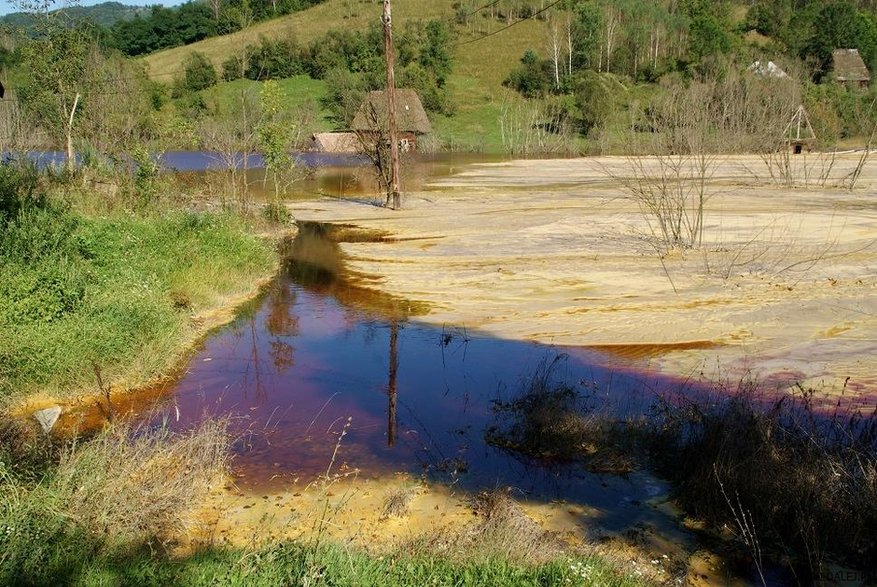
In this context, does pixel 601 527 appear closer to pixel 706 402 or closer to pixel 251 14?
pixel 706 402

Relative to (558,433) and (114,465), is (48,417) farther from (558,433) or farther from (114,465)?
(558,433)

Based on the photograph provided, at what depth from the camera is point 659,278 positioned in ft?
55.9

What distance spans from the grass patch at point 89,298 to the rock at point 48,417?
873 mm

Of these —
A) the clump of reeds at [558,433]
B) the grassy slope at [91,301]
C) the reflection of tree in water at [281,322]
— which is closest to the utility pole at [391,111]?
the reflection of tree in water at [281,322]

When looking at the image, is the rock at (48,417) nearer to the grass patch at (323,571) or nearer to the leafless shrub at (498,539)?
the grass patch at (323,571)

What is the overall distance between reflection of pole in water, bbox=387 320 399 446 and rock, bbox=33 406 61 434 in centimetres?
388

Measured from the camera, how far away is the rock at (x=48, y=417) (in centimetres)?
888

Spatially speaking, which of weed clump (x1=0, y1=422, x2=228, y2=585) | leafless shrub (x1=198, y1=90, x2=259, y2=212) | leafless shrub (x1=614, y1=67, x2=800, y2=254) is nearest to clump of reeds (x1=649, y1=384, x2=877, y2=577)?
weed clump (x1=0, y1=422, x2=228, y2=585)

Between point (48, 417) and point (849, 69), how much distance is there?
291ft

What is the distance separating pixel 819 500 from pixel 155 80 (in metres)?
93.4

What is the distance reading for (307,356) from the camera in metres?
13.1

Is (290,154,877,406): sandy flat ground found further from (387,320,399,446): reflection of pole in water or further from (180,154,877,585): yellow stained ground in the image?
(387,320,399,446): reflection of pole in water

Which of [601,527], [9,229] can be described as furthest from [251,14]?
[601,527]

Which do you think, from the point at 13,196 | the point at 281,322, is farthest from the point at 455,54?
the point at 13,196
